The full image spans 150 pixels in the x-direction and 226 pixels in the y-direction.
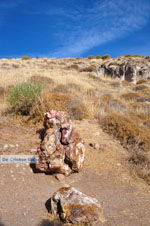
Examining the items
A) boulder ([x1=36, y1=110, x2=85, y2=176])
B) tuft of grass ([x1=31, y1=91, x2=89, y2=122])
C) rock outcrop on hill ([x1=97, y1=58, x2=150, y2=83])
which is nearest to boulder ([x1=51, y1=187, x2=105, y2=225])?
boulder ([x1=36, y1=110, x2=85, y2=176])

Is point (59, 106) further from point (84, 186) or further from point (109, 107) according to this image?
point (84, 186)

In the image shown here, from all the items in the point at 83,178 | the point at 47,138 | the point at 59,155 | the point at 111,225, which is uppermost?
the point at 47,138

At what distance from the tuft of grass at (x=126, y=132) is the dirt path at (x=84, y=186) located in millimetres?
304

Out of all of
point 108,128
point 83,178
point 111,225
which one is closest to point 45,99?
point 108,128

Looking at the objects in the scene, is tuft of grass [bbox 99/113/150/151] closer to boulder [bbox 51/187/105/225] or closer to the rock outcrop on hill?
boulder [bbox 51/187/105/225]

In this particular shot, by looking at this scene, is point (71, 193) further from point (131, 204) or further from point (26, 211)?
point (131, 204)

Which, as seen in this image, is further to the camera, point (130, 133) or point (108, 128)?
point (108, 128)

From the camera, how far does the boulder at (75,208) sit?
195 centimetres

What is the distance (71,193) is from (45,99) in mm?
3253

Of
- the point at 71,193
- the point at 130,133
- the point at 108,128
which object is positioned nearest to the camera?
the point at 71,193

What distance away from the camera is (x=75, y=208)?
6.55 feet

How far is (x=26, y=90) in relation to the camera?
473 cm

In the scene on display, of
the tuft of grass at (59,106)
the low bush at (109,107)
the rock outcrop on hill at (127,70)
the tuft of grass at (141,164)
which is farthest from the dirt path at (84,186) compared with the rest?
the rock outcrop on hill at (127,70)

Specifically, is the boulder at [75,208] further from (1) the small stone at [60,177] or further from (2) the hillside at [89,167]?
(1) the small stone at [60,177]
